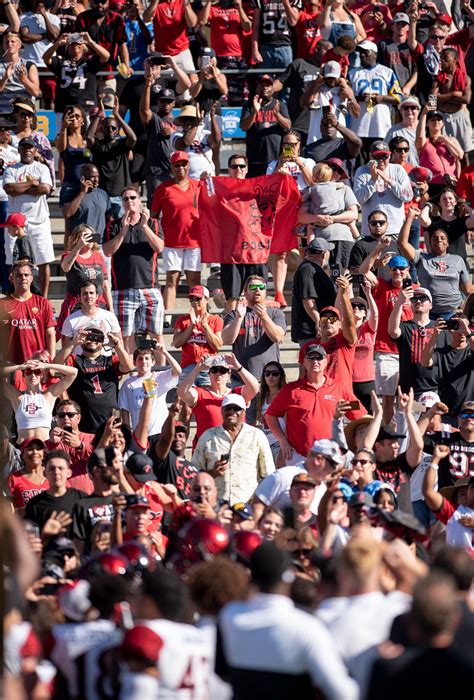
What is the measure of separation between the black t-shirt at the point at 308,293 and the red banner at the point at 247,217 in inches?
38.8

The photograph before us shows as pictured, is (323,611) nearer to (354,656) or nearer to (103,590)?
(354,656)

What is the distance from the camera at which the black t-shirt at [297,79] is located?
55.3 ft

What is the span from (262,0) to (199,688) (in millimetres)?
12913

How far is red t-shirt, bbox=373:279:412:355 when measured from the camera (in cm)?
1302

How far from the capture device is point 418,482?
36.6 ft

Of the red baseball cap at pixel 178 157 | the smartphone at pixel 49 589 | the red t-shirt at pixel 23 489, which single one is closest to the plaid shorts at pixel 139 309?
the red baseball cap at pixel 178 157

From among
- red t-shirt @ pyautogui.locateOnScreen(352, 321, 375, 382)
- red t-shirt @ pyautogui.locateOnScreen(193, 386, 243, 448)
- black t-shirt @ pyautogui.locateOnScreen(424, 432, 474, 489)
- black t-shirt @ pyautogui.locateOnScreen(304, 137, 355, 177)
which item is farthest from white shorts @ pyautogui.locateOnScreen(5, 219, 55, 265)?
black t-shirt @ pyautogui.locateOnScreen(424, 432, 474, 489)

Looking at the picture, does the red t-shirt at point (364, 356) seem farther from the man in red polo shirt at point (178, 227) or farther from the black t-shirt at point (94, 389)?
the man in red polo shirt at point (178, 227)

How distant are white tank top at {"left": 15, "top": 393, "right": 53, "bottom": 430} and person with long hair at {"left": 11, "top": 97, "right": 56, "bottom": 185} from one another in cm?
364

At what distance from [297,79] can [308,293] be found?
179 inches

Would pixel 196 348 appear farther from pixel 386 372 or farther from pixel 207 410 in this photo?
pixel 386 372

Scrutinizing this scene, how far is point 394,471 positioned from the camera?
10.9 metres

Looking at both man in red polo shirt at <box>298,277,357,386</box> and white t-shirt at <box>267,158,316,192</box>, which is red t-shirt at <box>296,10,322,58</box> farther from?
man in red polo shirt at <box>298,277,357,386</box>

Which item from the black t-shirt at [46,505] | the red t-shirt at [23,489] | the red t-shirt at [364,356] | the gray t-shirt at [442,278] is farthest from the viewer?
the gray t-shirt at [442,278]
